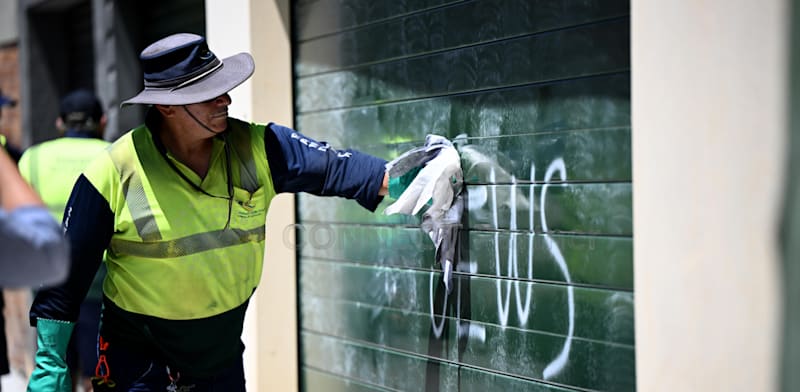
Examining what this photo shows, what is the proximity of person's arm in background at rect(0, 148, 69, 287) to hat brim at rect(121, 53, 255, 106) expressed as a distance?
121 cm

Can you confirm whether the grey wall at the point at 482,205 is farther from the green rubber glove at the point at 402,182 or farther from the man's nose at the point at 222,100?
the man's nose at the point at 222,100

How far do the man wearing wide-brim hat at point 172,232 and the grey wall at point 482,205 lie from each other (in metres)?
0.75

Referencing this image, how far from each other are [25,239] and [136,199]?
53.6 inches

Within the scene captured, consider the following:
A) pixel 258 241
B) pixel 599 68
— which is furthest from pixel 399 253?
pixel 599 68

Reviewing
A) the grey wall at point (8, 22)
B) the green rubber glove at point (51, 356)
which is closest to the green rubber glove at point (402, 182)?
the green rubber glove at point (51, 356)

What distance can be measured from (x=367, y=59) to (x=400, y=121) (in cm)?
41

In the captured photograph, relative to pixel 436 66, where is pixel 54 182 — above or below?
below

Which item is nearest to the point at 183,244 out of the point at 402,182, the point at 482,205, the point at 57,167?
the point at 402,182

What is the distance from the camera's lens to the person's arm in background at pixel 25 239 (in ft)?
6.18

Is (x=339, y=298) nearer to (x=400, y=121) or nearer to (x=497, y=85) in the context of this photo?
(x=400, y=121)

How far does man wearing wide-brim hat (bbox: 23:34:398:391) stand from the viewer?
3.15m

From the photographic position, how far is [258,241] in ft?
11.4

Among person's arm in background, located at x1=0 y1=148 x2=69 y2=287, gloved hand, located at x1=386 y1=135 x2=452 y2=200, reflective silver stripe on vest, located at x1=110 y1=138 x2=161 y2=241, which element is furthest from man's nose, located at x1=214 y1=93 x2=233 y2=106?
person's arm in background, located at x1=0 y1=148 x2=69 y2=287

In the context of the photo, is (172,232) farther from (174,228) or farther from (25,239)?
(25,239)
